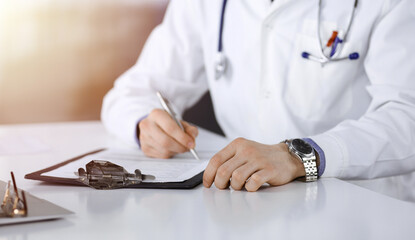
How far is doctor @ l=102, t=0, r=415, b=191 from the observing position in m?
1.07

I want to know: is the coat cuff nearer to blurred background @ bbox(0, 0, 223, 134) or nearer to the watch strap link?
the watch strap link

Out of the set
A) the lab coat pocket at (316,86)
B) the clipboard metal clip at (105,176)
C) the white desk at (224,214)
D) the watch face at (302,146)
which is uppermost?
the lab coat pocket at (316,86)

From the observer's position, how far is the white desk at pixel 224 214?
27.8 inches

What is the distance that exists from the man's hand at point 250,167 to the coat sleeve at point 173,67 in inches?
30.0

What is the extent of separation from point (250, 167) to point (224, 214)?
18 cm

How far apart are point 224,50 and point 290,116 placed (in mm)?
322

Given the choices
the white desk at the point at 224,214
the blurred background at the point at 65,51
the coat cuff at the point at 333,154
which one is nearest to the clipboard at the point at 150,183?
the white desk at the point at 224,214

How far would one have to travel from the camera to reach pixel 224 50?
1689mm

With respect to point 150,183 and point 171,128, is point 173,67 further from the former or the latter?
point 150,183

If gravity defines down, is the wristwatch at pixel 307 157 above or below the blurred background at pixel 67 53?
below

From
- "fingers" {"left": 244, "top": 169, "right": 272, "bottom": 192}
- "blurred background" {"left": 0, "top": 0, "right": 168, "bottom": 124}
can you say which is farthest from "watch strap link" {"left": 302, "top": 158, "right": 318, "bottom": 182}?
"blurred background" {"left": 0, "top": 0, "right": 168, "bottom": 124}

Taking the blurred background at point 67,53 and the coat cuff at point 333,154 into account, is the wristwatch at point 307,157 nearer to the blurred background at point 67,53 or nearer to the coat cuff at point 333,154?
the coat cuff at point 333,154

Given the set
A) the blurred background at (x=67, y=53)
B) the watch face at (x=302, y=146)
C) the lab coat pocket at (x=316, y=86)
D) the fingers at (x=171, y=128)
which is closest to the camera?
the watch face at (x=302, y=146)

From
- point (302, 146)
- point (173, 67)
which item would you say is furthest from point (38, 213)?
point (173, 67)
